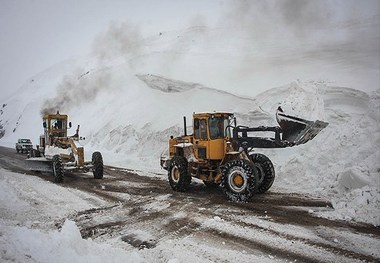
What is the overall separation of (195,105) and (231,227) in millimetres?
16478

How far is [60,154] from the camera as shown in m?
13.7

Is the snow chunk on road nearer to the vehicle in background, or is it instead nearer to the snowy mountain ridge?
the snowy mountain ridge

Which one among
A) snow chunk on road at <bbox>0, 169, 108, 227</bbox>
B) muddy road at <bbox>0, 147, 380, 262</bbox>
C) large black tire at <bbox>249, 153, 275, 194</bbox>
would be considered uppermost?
large black tire at <bbox>249, 153, 275, 194</bbox>

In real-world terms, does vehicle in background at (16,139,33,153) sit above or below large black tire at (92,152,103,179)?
above

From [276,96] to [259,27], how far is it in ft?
26.8

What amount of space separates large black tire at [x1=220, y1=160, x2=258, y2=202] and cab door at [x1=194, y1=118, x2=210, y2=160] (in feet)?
3.58

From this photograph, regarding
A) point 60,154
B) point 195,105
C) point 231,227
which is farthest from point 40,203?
point 195,105

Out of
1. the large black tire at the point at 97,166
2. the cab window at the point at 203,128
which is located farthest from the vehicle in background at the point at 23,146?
the cab window at the point at 203,128

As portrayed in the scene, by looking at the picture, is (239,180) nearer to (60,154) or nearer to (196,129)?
(196,129)

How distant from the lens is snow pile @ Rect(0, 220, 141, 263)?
4121 millimetres

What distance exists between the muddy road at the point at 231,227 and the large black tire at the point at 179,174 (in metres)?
0.33

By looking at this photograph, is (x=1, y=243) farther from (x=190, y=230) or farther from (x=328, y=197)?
(x=328, y=197)

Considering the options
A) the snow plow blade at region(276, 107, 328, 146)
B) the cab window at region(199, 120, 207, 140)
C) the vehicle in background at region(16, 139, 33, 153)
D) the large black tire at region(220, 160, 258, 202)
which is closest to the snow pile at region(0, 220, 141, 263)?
the large black tire at region(220, 160, 258, 202)

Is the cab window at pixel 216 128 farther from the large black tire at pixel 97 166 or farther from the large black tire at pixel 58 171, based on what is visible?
the large black tire at pixel 58 171
